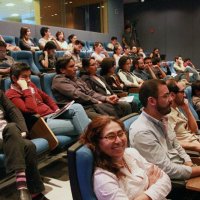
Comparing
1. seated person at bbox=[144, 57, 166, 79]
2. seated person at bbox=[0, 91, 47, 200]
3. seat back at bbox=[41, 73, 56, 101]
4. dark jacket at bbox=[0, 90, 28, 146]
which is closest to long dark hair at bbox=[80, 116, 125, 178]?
seated person at bbox=[0, 91, 47, 200]

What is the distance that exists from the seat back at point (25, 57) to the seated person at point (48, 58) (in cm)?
22

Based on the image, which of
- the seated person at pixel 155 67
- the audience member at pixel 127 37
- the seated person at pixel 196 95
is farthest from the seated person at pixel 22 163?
the audience member at pixel 127 37

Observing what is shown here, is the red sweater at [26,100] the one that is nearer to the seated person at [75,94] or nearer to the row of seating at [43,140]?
the row of seating at [43,140]

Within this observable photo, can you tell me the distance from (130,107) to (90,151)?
2.40 m

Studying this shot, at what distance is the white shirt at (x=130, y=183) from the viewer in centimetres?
121

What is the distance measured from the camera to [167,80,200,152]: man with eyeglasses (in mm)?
2188

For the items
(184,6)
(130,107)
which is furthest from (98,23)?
(130,107)

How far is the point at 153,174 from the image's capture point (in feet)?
4.64

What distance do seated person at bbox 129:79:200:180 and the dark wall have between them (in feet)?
34.7

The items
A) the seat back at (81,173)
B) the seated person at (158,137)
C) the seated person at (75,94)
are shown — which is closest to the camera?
the seat back at (81,173)

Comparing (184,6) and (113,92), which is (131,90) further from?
(184,6)

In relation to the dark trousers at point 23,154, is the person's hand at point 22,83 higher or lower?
higher

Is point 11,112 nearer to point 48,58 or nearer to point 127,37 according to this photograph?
point 48,58

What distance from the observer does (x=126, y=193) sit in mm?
1289
